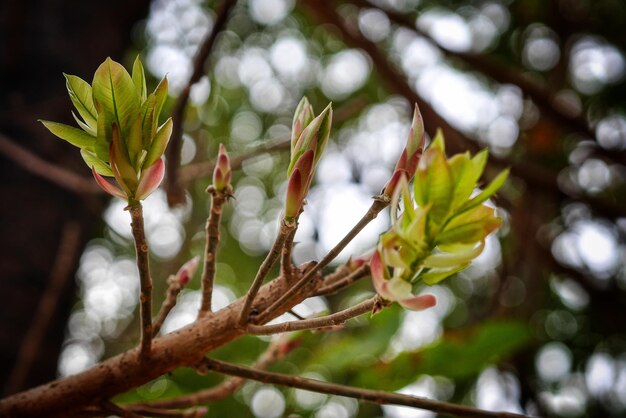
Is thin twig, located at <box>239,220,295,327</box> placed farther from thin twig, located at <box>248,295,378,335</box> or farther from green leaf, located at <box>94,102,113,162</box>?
green leaf, located at <box>94,102,113,162</box>

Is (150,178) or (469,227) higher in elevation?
(150,178)

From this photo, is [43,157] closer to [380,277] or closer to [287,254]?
[287,254]

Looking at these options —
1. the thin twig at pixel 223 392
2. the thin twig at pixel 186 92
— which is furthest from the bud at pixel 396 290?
the thin twig at pixel 186 92

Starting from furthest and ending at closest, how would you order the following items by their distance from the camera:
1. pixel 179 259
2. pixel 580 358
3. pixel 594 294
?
pixel 580 358
pixel 594 294
pixel 179 259

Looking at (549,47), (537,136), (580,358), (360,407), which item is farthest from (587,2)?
(360,407)

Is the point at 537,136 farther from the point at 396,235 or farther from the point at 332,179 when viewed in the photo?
the point at 396,235

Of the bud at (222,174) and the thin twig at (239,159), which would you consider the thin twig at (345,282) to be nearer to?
the bud at (222,174)

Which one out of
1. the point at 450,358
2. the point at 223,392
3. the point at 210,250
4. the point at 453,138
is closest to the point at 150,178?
the point at 210,250
